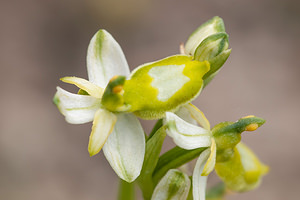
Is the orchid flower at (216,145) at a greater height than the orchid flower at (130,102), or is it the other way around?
the orchid flower at (130,102)

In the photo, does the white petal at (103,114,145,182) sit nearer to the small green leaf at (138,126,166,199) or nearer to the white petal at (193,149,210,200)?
the small green leaf at (138,126,166,199)

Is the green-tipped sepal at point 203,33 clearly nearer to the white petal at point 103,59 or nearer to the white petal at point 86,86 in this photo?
the white petal at point 103,59

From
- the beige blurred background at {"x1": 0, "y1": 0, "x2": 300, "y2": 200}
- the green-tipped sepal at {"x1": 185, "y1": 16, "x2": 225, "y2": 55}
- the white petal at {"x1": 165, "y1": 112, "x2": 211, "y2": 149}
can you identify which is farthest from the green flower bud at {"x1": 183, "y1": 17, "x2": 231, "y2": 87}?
the beige blurred background at {"x1": 0, "y1": 0, "x2": 300, "y2": 200}

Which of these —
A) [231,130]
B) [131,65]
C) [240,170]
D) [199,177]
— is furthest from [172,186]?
[131,65]

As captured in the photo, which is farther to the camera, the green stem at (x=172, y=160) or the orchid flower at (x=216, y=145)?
the green stem at (x=172, y=160)

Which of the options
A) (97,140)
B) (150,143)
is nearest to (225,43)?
(150,143)

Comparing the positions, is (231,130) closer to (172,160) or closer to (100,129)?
(172,160)

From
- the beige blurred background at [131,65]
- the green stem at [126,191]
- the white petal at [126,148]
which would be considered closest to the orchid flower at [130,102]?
the white petal at [126,148]

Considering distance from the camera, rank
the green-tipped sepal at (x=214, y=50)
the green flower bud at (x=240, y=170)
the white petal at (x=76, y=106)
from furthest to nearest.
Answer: the green flower bud at (x=240, y=170) → the green-tipped sepal at (x=214, y=50) → the white petal at (x=76, y=106)
